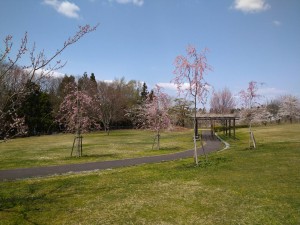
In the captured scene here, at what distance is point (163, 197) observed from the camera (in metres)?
11.0

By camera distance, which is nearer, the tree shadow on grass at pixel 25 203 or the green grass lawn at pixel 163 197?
the green grass lawn at pixel 163 197

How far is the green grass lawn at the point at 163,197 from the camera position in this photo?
886cm

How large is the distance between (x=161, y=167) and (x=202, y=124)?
9546 centimetres

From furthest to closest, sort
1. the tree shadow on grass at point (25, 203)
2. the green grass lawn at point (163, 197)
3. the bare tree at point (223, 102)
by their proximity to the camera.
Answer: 1. the bare tree at point (223, 102)
2. the tree shadow on grass at point (25, 203)
3. the green grass lawn at point (163, 197)

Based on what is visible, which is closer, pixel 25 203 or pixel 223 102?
pixel 25 203

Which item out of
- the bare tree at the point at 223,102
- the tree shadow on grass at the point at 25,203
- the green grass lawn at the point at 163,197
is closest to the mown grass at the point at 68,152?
the green grass lawn at the point at 163,197

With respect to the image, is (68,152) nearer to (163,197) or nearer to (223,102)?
(163,197)

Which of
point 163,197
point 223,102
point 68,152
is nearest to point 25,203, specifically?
point 163,197

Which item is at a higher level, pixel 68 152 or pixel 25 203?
pixel 25 203

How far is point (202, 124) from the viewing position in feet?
365

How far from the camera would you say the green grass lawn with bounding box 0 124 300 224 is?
29.1 feet

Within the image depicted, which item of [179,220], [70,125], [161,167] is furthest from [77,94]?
[179,220]

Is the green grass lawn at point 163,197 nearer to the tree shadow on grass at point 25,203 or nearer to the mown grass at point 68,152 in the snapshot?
the tree shadow on grass at point 25,203

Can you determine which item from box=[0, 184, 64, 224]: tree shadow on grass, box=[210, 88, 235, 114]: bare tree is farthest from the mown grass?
box=[210, 88, 235, 114]: bare tree
